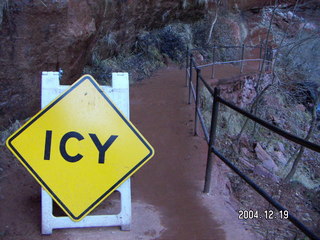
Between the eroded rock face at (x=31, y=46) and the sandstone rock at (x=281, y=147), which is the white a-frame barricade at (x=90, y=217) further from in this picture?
the sandstone rock at (x=281, y=147)

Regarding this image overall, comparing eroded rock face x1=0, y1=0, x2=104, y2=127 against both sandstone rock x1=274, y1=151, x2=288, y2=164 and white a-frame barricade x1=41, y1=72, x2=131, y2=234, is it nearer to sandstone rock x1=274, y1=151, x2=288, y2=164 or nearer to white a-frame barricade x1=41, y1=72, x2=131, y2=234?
white a-frame barricade x1=41, y1=72, x2=131, y2=234

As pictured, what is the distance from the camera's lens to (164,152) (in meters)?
5.44

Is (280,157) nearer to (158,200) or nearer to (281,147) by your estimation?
(281,147)

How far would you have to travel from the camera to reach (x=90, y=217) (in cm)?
311

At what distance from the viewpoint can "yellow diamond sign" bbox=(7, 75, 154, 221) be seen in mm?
2887

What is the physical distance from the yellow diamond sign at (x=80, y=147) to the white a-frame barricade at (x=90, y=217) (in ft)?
0.35

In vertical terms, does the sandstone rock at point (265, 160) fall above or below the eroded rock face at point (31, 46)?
below

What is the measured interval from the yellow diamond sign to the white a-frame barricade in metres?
0.11

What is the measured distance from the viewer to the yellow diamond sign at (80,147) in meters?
2.89

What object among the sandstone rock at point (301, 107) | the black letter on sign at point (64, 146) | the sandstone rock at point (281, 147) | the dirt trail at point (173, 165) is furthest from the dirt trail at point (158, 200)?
the sandstone rock at point (301, 107)

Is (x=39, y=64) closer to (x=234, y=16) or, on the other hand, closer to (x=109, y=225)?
(x=109, y=225)

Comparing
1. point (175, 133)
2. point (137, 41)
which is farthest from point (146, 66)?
point (175, 133)
